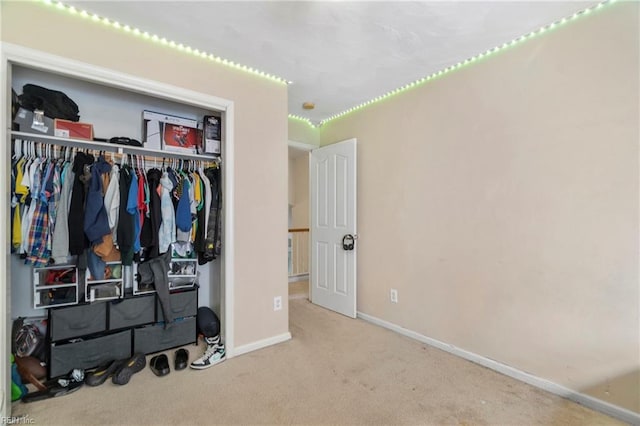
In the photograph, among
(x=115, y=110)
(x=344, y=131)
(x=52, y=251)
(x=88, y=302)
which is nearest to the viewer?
(x=52, y=251)

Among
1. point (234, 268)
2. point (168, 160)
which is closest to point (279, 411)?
point (234, 268)

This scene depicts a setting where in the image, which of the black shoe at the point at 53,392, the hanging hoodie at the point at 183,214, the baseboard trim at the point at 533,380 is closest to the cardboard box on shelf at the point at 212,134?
the hanging hoodie at the point at 183,214

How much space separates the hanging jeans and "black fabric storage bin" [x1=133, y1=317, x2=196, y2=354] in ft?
0.25

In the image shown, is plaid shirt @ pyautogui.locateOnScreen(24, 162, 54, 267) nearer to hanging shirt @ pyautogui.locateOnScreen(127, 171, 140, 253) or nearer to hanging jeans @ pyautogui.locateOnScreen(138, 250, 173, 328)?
hanging shirt @ pyautogui.locateOnScreen(127, 171, 140, 253)

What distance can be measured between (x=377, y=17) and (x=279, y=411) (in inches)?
98.0

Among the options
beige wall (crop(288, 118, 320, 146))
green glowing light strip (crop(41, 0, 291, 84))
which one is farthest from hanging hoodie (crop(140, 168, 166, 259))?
beige wall (crop(288, 118, 320, 146))

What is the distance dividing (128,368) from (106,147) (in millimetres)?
1638

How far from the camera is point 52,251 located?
196 cm

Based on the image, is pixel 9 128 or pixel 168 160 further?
pixel 168 160

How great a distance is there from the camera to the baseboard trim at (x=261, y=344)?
245 cm

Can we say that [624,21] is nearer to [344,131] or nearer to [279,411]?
[344,131]

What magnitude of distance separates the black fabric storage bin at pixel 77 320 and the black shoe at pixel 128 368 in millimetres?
319

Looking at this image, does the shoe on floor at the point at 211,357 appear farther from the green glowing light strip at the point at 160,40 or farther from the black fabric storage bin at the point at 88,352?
the green glowing light strip at the point at 160,40

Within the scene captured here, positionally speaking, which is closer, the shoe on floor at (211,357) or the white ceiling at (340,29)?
the white ceiling at (340,29)
